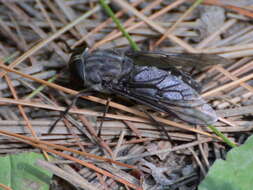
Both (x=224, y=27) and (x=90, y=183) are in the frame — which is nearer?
(x=90, y=183)

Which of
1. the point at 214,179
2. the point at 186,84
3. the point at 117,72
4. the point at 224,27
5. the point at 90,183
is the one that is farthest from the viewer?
the point at 224,27

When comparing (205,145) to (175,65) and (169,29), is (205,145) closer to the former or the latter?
(175,65)

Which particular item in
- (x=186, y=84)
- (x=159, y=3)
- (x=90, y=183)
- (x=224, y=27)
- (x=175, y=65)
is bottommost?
(x=90, y=183)

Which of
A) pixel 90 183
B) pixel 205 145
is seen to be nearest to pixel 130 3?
pixel 205 145

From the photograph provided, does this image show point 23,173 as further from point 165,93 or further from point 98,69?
point 165,93

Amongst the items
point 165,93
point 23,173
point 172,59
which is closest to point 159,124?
point 165,93

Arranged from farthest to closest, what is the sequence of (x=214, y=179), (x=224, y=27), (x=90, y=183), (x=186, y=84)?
(x=224, y=27)
(x=186, y=84)
(x=90, y=183)
(x=214, y=179)
